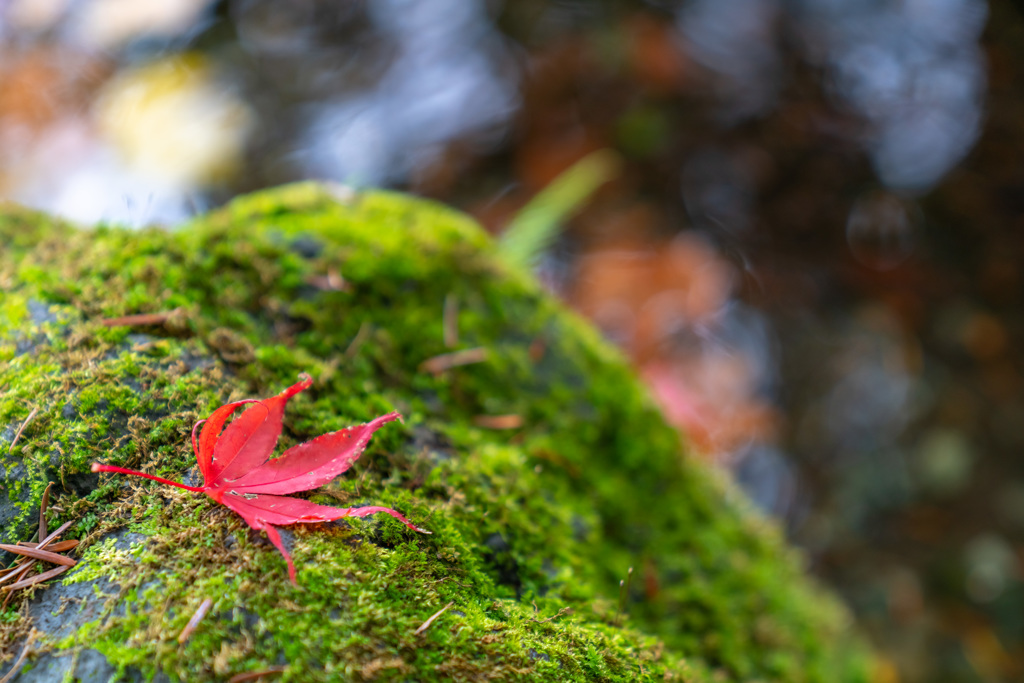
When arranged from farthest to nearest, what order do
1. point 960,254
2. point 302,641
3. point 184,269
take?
point 960,254
point 184,269
point 302,641

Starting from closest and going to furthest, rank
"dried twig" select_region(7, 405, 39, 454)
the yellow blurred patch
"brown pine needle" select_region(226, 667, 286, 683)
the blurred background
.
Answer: "brown pine needle" select_region(226, 667, 286, 683), "dried twig" select_region(7, 405, 39, 454), the blurred background, the yellow blurred patch

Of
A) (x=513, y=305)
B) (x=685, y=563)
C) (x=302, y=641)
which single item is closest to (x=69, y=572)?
(x=302, y=641)

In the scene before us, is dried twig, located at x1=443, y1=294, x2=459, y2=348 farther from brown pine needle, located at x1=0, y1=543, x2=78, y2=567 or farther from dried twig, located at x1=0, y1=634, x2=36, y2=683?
dried twig, located at x1=0, y1=634, x2=36, y2=683

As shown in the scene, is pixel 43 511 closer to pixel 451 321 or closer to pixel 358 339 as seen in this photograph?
pixel 358 339

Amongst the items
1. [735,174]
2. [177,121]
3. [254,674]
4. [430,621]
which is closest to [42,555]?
[254,674]

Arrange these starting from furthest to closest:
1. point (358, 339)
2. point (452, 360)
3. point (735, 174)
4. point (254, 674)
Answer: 1. point (735, 174)
2. point (452, 360)
3. point (358, 339)
4. point (254, 674)

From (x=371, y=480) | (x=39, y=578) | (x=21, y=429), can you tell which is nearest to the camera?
(x=39, y=578)

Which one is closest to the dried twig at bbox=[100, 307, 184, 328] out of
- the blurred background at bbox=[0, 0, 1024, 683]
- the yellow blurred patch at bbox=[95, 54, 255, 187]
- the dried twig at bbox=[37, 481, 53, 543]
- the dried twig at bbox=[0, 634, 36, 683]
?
the dried twig at bbox=[37, 481, 53, 543]

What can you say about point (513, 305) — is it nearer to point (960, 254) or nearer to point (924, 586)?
point (924, 586)
